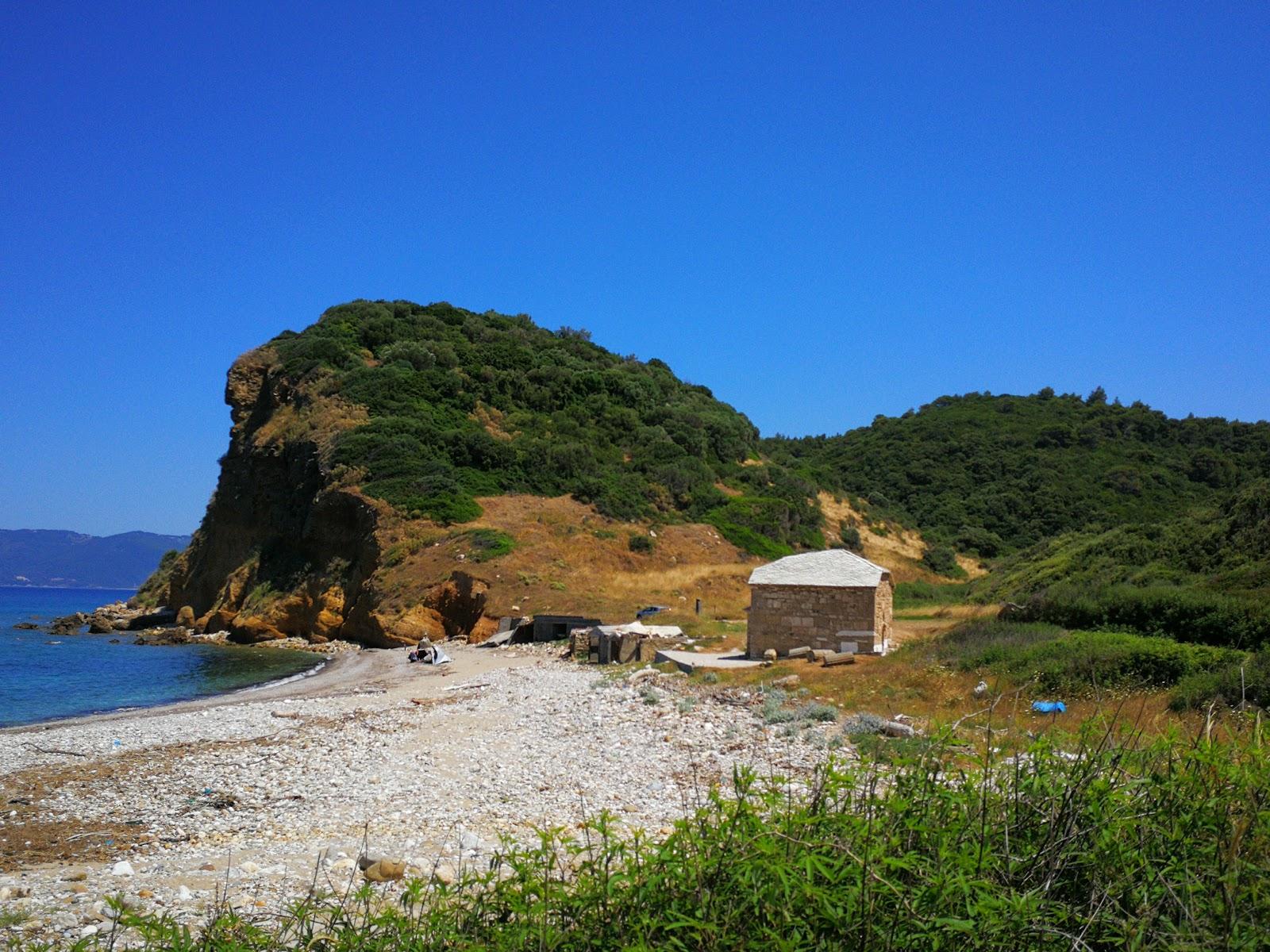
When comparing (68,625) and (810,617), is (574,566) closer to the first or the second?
(810,617)

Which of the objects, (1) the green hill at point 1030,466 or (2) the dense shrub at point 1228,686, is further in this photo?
(1) the green hill at point 1030,466

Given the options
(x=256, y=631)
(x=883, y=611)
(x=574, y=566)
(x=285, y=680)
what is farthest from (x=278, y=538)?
(x=883, y=611)

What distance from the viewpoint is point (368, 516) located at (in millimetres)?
36906

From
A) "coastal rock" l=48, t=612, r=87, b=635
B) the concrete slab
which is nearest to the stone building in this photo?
the concrete slab

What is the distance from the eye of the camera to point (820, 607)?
2030cm

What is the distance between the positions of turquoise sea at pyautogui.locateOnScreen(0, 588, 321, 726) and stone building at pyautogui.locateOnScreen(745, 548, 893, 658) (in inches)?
574

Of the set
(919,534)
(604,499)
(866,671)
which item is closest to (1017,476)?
(919,534)

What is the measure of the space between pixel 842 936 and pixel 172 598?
172ft

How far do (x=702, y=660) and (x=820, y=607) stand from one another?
3.00 m

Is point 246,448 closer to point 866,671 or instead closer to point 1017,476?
point 866,671

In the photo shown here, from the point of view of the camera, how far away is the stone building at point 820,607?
1992cm

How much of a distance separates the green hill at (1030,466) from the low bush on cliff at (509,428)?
11582mm

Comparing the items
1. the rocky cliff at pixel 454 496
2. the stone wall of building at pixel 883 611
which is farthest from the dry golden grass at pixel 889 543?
the stone wall of building at pixel 883 611

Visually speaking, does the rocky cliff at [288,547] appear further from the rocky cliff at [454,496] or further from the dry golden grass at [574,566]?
the dry golden grass at [574,566]
